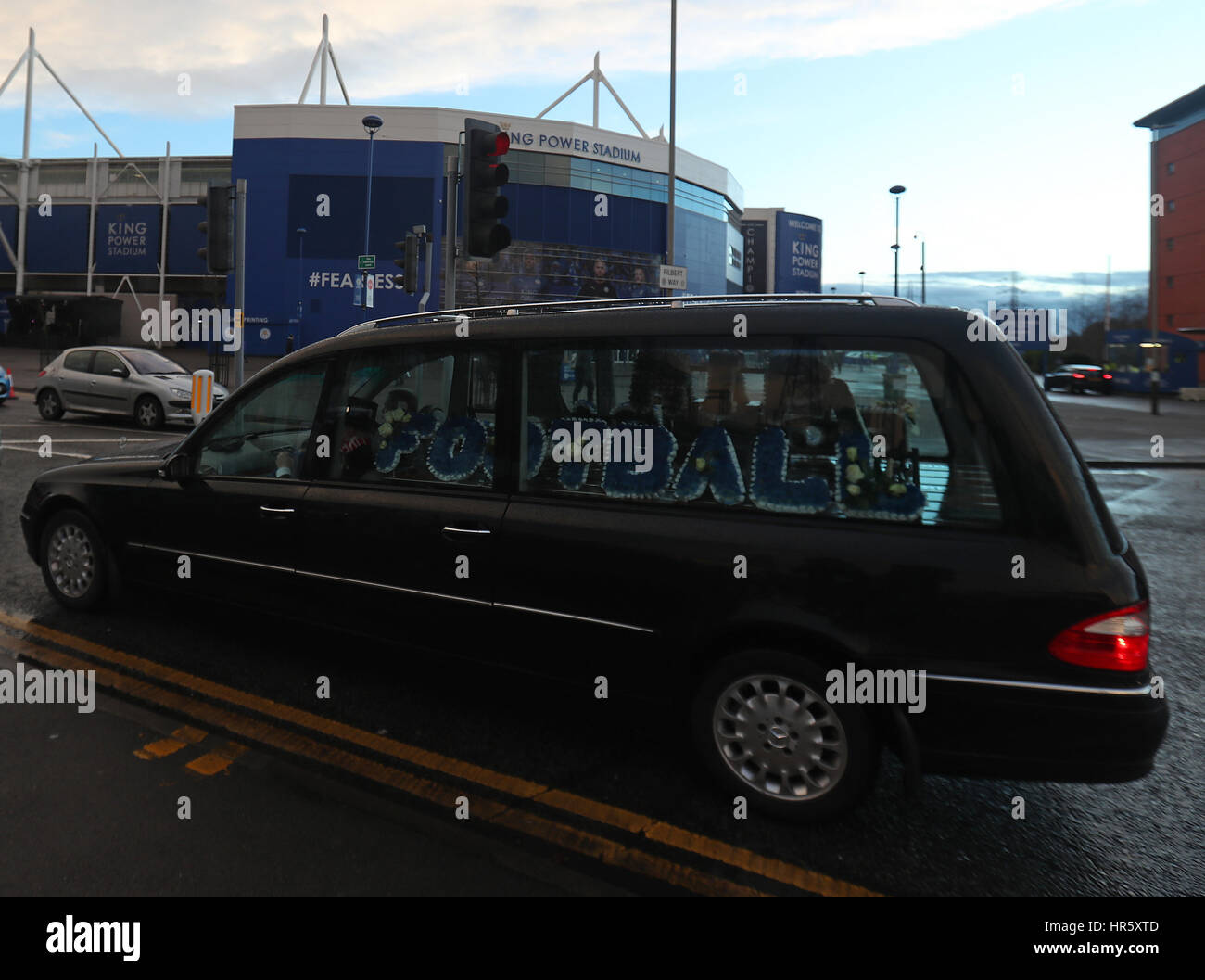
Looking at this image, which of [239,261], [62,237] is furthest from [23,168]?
[239,261]

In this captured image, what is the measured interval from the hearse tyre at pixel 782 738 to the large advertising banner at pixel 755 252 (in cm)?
7959

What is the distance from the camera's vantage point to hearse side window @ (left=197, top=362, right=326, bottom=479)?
13.7ft

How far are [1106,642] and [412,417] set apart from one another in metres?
2.68

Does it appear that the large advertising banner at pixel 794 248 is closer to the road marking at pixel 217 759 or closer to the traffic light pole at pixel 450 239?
the traffic light pole at pixel 450 239

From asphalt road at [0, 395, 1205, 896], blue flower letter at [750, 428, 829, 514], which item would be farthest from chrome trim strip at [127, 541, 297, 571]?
blue flower letter at [750, 428, 829, 514]

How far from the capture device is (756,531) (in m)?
2.99

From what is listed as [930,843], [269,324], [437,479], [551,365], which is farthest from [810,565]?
[269,324]

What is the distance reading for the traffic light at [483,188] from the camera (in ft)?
27.2

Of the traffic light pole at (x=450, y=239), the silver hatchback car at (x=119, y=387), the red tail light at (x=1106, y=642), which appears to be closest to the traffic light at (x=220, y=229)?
the traffic light pole at (x=450, y=239)

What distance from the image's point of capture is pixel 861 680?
111 inches

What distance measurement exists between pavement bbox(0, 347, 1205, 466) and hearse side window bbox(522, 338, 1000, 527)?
4.15 meters

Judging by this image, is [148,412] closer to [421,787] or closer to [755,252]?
[421,787]

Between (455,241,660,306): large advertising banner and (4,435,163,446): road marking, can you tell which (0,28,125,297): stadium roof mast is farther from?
(4,435,163,446): road marking

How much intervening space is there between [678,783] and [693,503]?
1027mm
